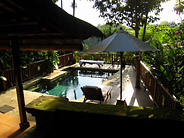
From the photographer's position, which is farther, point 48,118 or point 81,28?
point 48,118

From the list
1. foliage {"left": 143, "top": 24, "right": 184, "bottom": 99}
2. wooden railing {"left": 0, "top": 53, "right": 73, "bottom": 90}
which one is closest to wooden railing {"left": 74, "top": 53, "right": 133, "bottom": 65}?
wooden railing {"left": 0, "top": 53, "right": 73, "bottom": 90}

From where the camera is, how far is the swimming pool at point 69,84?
7.05 meters

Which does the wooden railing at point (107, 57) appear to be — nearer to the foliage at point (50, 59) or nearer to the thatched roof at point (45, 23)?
the foliage at point (50, 59)

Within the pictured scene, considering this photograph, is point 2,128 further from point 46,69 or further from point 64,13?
point 46,69

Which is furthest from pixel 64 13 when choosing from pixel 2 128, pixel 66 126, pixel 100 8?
pixel 100 8

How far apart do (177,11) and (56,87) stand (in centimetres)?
652

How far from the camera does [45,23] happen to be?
1.50 metres

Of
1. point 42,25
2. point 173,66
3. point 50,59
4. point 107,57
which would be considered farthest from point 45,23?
point 107,57

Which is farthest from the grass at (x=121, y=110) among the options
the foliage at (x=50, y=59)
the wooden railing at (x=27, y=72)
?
the foliage at (x=50, y=59)

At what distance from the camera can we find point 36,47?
124 inches

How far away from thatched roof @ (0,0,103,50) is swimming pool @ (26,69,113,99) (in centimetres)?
430

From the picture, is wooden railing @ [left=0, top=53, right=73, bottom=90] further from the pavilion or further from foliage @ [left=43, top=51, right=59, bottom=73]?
the pavilion

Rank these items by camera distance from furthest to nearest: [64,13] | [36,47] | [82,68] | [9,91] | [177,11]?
1. [82,68]
2. [9,91]
3. [177,11]
4. [36,47]
5. [64,13]

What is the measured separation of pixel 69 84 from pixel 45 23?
7076 mm
